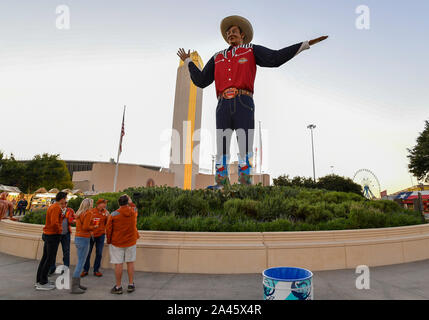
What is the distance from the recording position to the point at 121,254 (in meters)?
4.17

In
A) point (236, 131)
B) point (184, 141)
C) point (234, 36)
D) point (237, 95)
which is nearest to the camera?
point (237, 95)

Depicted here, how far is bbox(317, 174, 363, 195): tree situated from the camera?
122 ft

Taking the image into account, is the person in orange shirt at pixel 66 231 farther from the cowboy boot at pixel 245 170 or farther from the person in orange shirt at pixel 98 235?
the cowboy boot at pixel 245 170

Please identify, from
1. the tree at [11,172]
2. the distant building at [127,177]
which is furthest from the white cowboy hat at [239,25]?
the tree at [11,172]

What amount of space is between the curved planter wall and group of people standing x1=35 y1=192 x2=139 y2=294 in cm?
106

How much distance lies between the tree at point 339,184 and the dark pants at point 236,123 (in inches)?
1202

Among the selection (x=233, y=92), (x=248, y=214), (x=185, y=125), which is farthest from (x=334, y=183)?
(x=248, y=214)

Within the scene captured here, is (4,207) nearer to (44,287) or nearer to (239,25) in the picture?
(44,287)

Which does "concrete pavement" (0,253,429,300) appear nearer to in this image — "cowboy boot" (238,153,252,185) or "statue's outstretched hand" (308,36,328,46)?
"cowboy boot" (238,153,252,185)

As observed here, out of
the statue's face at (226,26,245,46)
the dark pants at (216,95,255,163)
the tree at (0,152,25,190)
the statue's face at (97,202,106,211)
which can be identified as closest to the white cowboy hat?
the statue's face at (226,26,245,46)

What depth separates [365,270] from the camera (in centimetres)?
504

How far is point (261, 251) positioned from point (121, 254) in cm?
283

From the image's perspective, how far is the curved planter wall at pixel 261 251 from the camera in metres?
5.32
